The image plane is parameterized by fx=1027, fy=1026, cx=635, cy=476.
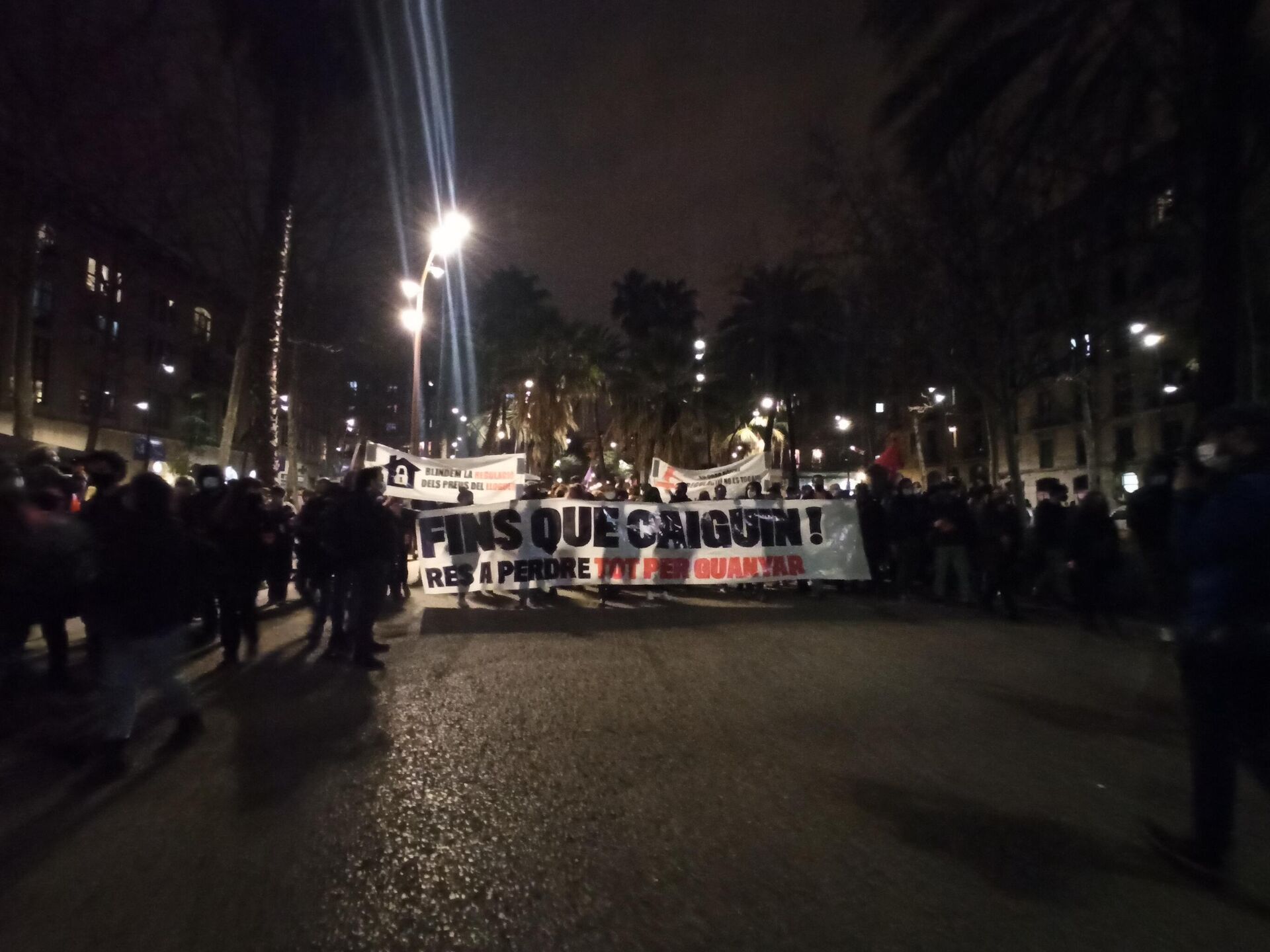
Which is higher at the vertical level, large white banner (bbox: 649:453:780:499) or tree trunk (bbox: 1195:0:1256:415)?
tree trunk (bbox: 1195:0:1256:415)

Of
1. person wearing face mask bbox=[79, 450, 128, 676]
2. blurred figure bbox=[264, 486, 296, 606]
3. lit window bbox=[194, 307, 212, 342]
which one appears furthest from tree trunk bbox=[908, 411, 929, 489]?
lit window bbox=[194, 307, 212, 342]

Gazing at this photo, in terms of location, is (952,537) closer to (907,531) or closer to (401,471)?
(907,531)

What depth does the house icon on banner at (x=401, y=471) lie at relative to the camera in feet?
48.8

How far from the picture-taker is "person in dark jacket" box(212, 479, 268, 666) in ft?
29.3

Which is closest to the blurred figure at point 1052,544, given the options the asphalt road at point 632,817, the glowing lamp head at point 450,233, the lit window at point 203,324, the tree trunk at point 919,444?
the asphalt road at point 632,817

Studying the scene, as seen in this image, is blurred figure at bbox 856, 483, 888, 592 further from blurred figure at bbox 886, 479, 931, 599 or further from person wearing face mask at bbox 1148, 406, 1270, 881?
person wearing face mask at bbox 1148, 406, 1270, 881

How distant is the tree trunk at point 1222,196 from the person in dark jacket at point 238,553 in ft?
33.1

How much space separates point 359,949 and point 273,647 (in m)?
7.09

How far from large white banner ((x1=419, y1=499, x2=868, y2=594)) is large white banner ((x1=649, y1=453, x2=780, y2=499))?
3.26 m

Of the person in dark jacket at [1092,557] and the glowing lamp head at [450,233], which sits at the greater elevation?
the glowing lamp head at [450,233]

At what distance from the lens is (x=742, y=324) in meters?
34.3

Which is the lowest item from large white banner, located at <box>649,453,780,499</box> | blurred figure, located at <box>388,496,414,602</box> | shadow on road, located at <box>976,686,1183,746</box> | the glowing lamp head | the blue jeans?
shadow on road, located at <box>976,686,1183,746</box>

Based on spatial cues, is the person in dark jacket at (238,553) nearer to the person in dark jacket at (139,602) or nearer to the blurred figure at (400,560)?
the person in dark jacket at (139,602)

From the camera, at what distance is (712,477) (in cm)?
1838
